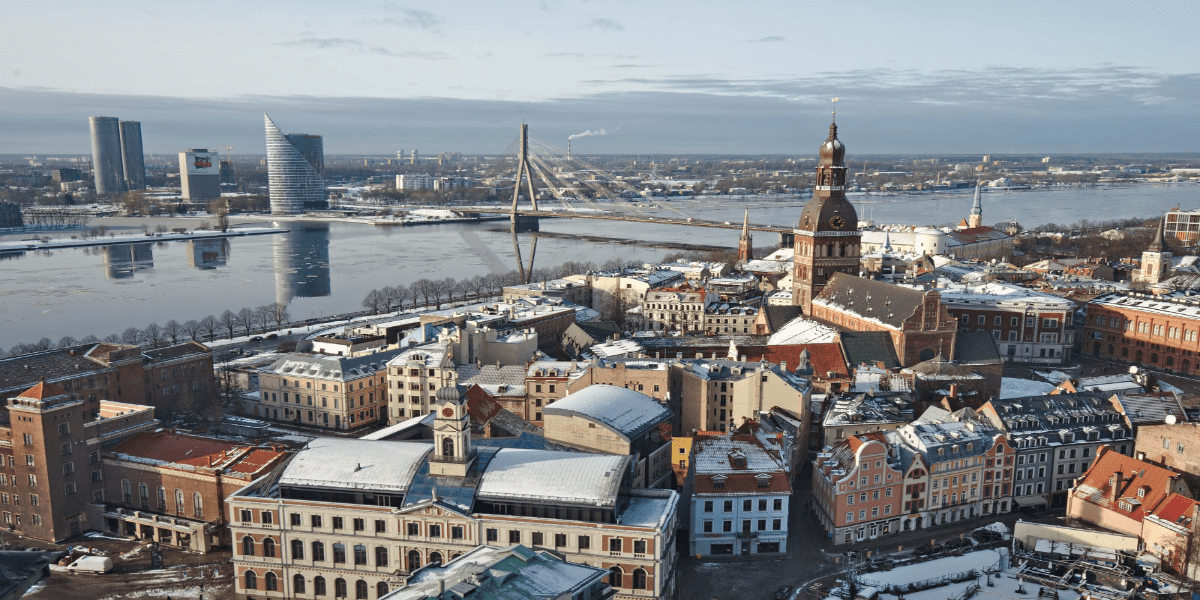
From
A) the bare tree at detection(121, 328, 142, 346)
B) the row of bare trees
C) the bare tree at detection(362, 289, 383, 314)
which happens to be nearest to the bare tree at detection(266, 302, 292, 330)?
the row of bare trees

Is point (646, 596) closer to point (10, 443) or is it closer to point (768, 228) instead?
point (10, 443)

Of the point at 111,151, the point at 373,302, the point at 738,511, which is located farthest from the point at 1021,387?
the point at 111,151

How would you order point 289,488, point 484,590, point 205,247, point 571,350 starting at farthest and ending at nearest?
point 205,247
point 571,350
point 289,488
point 484,590

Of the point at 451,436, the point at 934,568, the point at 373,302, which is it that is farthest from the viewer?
the point at 373,302

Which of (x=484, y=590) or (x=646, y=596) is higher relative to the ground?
(x=484, y=590)

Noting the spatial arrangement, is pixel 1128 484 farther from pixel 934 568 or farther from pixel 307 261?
pixel 307 261

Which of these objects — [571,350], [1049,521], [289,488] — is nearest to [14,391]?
[289,488]

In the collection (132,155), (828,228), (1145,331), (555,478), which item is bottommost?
(1145,331)
